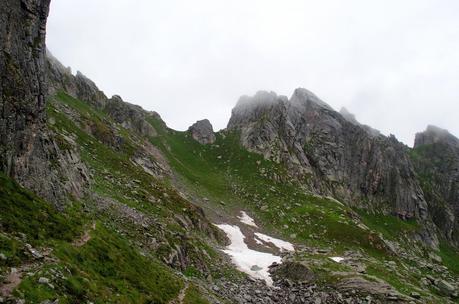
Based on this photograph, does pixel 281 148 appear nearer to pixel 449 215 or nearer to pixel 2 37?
pixel 449 215

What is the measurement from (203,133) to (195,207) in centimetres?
9904

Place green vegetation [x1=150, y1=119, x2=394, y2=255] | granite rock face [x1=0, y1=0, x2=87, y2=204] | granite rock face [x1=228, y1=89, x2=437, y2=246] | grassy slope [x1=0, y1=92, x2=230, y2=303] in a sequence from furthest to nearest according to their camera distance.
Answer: granite rock face [x1=228, y1=89, x2=437, y2=246] < green vegetation [x1=150, y1=119, x2=394, y2=255] < granite rock face [x1=0, y1=0, x2=87, y2=204] < grassy slope [x1=0, y1=92, x2=230, y2=303]

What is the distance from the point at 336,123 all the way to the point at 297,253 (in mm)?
110906

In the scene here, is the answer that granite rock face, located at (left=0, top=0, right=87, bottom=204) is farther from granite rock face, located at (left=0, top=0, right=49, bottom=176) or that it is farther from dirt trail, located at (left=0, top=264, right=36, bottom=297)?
dirt trail, located at (left=0, top=264, right=36, bottom=297)

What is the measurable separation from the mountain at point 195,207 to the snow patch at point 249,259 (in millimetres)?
347

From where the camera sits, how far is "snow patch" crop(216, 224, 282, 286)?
186ft

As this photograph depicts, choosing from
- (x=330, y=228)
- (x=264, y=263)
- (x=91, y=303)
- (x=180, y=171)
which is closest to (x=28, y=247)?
(x=91, y=303)

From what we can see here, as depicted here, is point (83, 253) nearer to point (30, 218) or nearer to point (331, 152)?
point (30, 218)

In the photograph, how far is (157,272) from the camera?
3641 cm

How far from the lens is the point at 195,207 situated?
7506 cm

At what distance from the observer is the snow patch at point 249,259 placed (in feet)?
186

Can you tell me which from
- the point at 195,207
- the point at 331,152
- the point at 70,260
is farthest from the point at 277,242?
the point at 331,152

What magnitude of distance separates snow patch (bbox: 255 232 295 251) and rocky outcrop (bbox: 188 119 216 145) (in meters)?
86.3

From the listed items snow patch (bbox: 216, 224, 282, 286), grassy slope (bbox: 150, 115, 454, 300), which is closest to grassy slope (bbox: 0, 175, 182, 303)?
snow patch (bbox: 216, 224, 282, 286)
